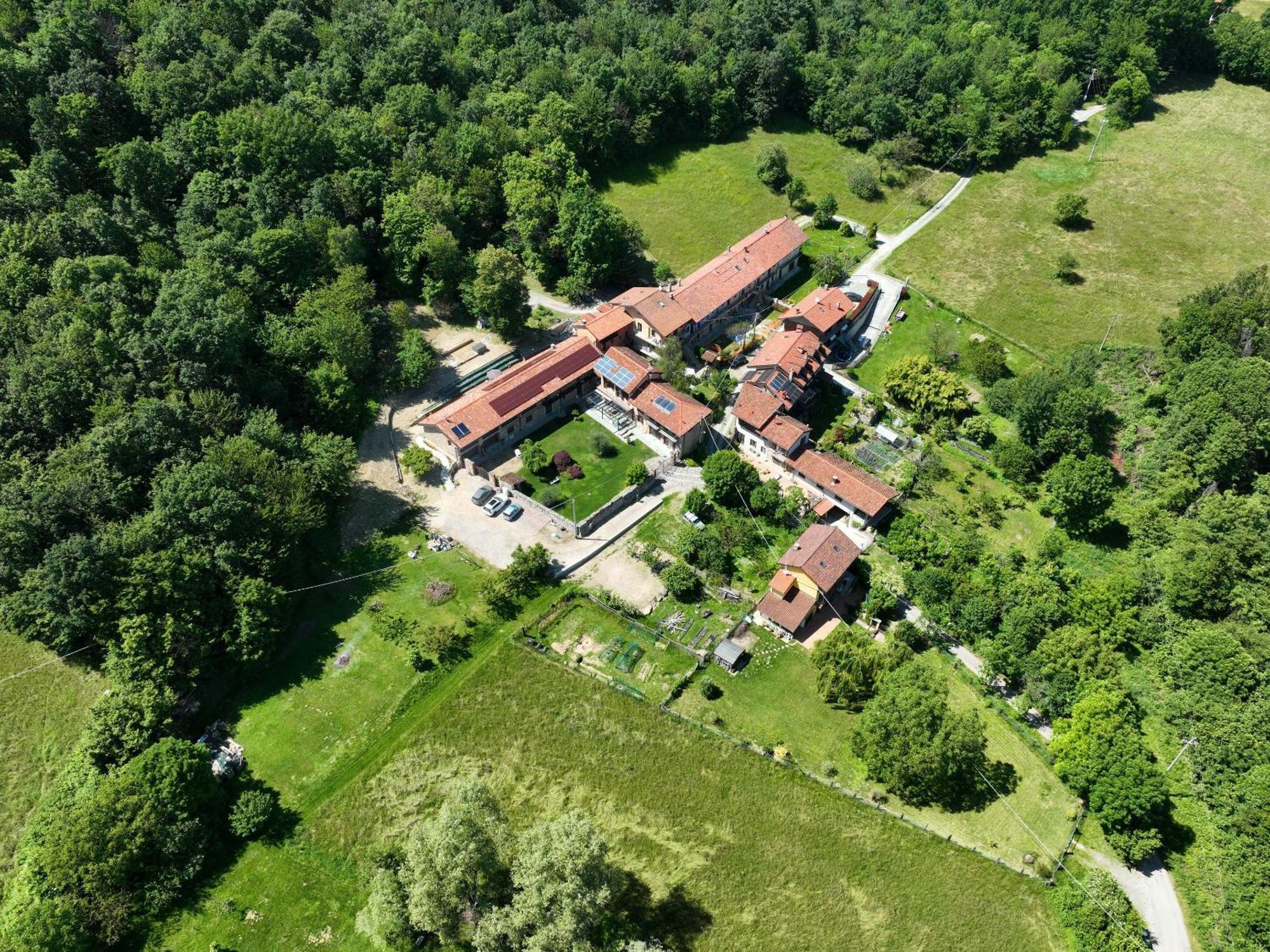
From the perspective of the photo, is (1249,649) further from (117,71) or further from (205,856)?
(117,71)

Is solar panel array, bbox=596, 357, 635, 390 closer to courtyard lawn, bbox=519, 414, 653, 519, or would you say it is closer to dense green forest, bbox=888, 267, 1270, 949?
courtyard lawn, bbox=519, 414, 653, 519

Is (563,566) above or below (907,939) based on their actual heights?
above

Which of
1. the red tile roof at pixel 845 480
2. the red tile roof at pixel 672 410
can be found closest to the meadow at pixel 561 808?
the red tile roof at pixel 672 410

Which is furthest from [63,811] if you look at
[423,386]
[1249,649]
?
[1249,649]

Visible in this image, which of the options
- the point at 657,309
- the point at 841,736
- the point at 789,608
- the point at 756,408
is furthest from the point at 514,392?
the point at 841,736

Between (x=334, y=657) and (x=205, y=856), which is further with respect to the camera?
(x=334, y=657)

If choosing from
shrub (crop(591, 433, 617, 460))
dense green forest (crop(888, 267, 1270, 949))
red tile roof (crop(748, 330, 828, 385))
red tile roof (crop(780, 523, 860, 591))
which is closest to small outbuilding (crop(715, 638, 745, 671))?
red tile roof (crop(780, 523, 860, 591))

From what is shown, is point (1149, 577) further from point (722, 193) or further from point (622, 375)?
point (722, 193)
